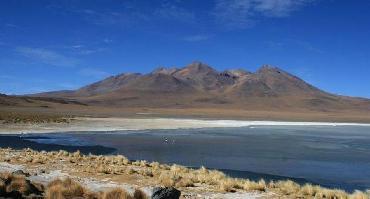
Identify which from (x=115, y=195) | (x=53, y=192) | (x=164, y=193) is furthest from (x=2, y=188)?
(x=164, y=193)

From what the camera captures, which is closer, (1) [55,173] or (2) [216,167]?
(1) [55,173]

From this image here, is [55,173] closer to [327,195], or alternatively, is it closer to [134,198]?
[134,198]

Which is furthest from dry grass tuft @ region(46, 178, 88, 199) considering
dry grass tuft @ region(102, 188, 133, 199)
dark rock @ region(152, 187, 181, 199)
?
dark rock @ region(152, 187, 181, 199)

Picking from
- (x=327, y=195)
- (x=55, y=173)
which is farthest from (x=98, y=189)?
(x=327, y=195)

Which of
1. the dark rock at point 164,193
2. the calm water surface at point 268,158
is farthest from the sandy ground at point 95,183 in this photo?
the calm water surface at point 268,158

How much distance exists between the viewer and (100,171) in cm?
1755

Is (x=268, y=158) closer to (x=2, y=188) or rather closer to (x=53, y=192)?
(x=53, y=192)

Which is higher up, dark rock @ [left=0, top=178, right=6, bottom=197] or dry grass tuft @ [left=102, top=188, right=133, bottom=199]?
dark rock @ [left=0, top=178, right=6, bottom=197]

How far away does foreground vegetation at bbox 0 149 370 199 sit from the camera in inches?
562

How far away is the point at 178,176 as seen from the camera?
1634cm

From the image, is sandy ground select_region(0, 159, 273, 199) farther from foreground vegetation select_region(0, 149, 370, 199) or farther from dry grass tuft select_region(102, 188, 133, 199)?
dry grass tuft select_region(102, 188, 133, 199)

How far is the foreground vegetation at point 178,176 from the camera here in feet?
46.8

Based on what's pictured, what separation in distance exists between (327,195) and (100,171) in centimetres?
753

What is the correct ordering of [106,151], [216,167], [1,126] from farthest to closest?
[1,126] → [106,151] → [216,167]
